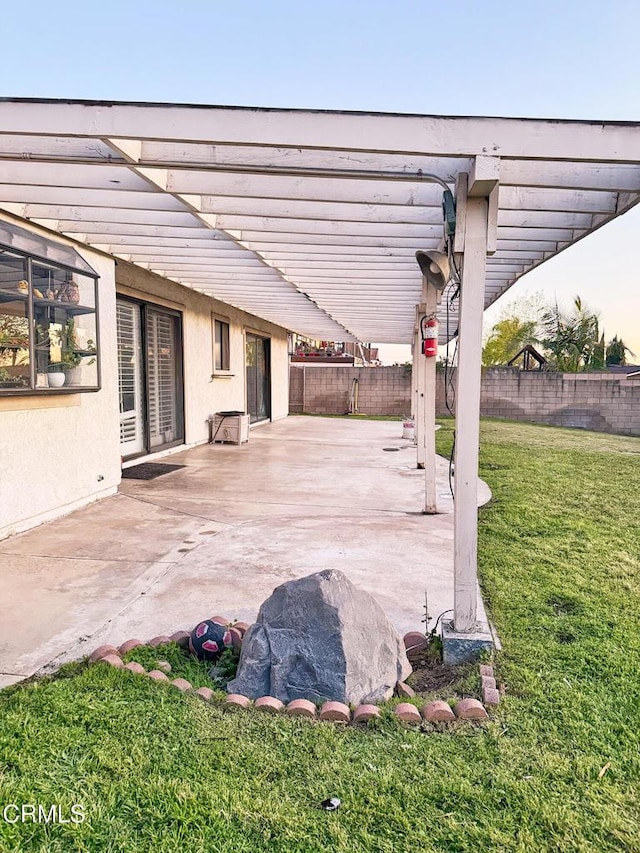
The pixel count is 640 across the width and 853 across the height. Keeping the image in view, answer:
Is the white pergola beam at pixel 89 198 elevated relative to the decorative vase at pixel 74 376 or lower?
elevated

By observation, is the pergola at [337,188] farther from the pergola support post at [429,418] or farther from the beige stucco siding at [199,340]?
the beige stucco siding at [199,340]

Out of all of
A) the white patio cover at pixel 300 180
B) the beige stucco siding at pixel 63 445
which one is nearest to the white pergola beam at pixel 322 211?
the white patio cover at pixel 300 180

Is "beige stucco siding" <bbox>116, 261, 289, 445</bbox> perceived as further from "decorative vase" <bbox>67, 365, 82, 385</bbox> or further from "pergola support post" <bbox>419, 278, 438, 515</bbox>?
"pergola support post" <bbox>419, 278, 438, 515</bbox>

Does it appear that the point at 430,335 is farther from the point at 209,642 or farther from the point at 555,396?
the point at 555,396

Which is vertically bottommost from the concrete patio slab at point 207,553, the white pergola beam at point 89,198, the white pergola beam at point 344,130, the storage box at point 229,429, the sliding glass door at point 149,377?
the concrete patio slab at point 207,553

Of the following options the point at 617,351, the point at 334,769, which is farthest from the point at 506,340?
the point at 334,769

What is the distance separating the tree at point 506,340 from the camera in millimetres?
30359

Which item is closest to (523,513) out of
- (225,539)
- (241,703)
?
(225,539)

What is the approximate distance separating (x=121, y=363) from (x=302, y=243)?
3689mm

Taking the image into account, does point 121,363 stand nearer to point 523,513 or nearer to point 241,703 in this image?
point 523,513

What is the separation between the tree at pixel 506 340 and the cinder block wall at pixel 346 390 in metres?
13.0

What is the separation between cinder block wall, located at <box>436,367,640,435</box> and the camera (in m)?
16.7

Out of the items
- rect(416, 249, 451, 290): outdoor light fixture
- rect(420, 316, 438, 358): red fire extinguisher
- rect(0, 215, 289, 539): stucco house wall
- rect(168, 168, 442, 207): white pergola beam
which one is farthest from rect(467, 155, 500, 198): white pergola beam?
rect(0, 215, 289, 539): stucco house wall

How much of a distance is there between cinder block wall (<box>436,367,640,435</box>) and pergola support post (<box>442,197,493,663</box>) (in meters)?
14.4
